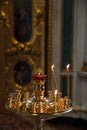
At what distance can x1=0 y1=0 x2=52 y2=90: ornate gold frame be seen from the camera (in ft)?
16.1

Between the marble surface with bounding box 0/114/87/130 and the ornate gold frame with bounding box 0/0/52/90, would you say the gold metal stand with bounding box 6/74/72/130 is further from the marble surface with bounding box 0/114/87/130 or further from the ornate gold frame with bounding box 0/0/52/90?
the ornate gold frame with bounding box 0/0/52/90

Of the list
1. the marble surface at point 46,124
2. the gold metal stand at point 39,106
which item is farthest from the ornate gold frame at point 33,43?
the gold metal stand at point 39,106

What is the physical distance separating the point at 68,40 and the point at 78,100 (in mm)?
961

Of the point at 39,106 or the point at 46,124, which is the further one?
the point at 46,124

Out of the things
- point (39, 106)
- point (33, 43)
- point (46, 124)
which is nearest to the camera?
point (39, 106)

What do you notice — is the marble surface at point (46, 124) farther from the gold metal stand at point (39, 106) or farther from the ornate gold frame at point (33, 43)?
the gold metal stand at point (39, 106)

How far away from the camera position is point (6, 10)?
507cm

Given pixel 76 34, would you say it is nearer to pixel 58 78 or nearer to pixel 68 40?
pixel 68 40

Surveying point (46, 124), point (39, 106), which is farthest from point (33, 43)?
point (39, 106)

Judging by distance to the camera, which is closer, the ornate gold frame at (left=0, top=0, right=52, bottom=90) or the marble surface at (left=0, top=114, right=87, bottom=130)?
the marble surface at (left=0, top=114, right=87, bottom=130)

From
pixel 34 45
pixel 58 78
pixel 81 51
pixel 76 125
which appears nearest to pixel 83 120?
pixel 76 125

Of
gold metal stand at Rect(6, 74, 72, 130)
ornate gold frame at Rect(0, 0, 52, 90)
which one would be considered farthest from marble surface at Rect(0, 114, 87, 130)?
gold metal stand at Rect(6, 74, 72, 130)

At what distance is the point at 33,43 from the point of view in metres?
5.02

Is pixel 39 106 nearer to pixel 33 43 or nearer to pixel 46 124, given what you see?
pixel 46 124
